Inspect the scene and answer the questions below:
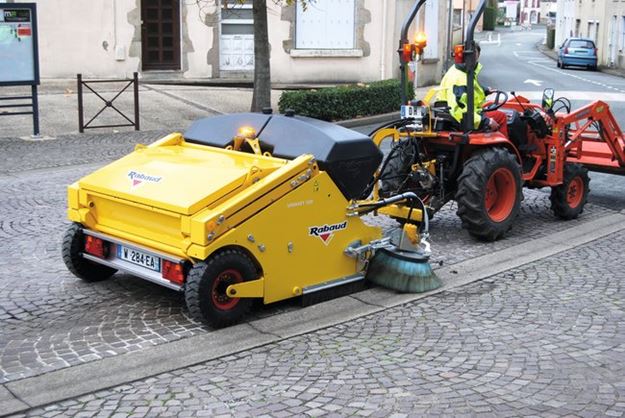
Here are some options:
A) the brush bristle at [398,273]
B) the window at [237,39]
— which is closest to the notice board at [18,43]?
the brush bristle at [398,273]

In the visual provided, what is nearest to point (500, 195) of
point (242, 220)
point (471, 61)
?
point (471, 61)

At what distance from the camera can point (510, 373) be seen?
6137 mm

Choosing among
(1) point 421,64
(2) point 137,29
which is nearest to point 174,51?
(2) point 137,29

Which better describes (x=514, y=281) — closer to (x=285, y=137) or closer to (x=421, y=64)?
(x=285, y=137)

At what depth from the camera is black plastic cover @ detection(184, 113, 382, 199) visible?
7.31 metres

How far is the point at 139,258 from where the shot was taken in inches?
282

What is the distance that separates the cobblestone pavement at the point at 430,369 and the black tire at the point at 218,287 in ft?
1.44

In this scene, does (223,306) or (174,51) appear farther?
(174,51)

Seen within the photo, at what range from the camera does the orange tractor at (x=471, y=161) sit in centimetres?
932

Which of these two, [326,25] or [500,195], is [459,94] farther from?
[326,25]

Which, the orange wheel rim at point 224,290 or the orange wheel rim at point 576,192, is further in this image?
the orange wheel rim at point 576,192

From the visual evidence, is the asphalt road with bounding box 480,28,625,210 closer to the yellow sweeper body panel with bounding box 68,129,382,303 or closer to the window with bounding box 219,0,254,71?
the yellow sweeper body panel with bounding box 68,129,382,303

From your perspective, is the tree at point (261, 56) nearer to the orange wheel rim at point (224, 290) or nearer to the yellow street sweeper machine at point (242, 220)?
the yellow street sweeper machine at point (242, 220)

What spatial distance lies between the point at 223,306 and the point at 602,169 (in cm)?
650
